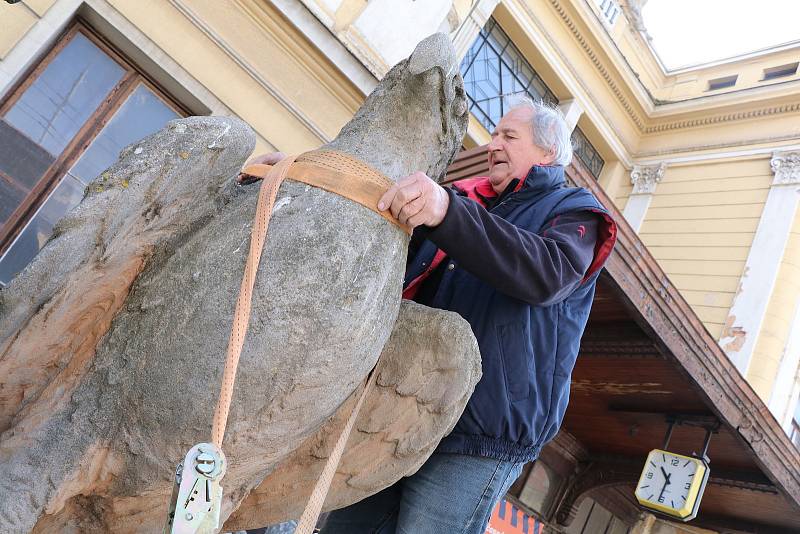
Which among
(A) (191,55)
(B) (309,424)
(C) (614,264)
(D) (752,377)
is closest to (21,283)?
(B) (309,424)

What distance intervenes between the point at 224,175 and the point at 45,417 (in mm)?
607

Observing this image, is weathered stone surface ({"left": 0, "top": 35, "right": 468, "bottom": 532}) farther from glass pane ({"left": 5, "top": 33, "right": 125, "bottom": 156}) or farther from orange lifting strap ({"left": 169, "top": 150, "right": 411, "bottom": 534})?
glass pane ({"left": 5, "top": 33, "right": 125, "bottom": 156})

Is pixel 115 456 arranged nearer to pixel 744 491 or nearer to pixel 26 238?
pixel 26 238

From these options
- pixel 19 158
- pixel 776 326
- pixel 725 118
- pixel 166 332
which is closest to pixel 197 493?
pixel 166 332

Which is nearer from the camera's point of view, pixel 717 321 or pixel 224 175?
pixel 224 175

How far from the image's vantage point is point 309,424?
134 centimetres

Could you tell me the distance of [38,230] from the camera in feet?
13.9

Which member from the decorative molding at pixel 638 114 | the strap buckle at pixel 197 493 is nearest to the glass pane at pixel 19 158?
the strap buckle at pixel 197 493

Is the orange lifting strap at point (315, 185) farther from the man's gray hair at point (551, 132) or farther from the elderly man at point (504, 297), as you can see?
the man's gray hair at point (551, 132)

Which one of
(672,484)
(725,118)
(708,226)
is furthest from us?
(725,118)

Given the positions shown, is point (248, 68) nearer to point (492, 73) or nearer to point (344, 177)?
point (492, 73)

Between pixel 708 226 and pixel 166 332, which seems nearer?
→ pixel 166 332

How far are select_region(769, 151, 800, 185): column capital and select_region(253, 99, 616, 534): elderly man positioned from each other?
7.50 m

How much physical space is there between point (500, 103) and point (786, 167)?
148 inches
